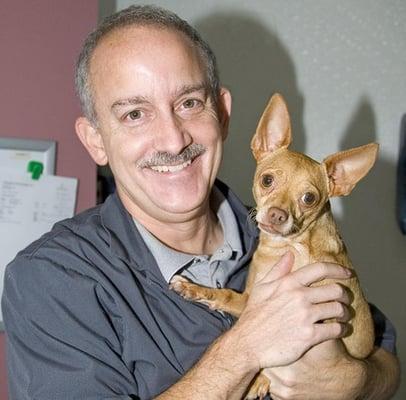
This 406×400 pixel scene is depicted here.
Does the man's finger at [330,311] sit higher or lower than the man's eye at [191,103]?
lower

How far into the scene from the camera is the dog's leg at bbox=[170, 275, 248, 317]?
162 cm

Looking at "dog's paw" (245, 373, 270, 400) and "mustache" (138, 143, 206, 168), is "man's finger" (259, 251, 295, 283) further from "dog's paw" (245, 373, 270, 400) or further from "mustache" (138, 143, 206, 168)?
"mustache" (138, 143, 206, 168)

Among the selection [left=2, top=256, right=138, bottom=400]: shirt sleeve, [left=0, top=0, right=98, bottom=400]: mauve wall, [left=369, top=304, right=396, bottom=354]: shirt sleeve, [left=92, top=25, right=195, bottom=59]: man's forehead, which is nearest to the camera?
[left=2, top=256, right=138, bottom=400]: shirt sleeve

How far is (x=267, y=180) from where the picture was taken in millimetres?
1585

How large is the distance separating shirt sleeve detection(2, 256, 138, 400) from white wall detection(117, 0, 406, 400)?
1.39 metres

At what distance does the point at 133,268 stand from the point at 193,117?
46 centimetres

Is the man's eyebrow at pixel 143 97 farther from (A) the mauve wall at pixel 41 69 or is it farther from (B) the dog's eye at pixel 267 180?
(A) the mauve wall at pixel 41 69

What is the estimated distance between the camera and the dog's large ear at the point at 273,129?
5.30 ft

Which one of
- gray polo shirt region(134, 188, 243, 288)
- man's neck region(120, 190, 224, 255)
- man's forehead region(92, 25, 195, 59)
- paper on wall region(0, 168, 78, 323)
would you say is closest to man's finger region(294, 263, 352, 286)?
gray polo shirt region(134, 188, 243, 288)

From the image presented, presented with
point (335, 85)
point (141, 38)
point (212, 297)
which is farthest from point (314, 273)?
point (335, 85)

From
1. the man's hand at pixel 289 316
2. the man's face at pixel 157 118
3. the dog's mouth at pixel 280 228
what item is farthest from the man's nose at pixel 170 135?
the man's hand at pixel 289 316

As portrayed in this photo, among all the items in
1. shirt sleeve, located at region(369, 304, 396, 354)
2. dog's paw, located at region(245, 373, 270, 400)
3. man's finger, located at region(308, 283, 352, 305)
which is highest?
man's finger, located at region(308, 283, 352, 305)

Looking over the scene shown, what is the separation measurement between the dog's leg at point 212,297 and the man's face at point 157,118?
0.75 feet

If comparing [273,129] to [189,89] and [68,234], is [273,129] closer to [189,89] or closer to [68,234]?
[189,89]
